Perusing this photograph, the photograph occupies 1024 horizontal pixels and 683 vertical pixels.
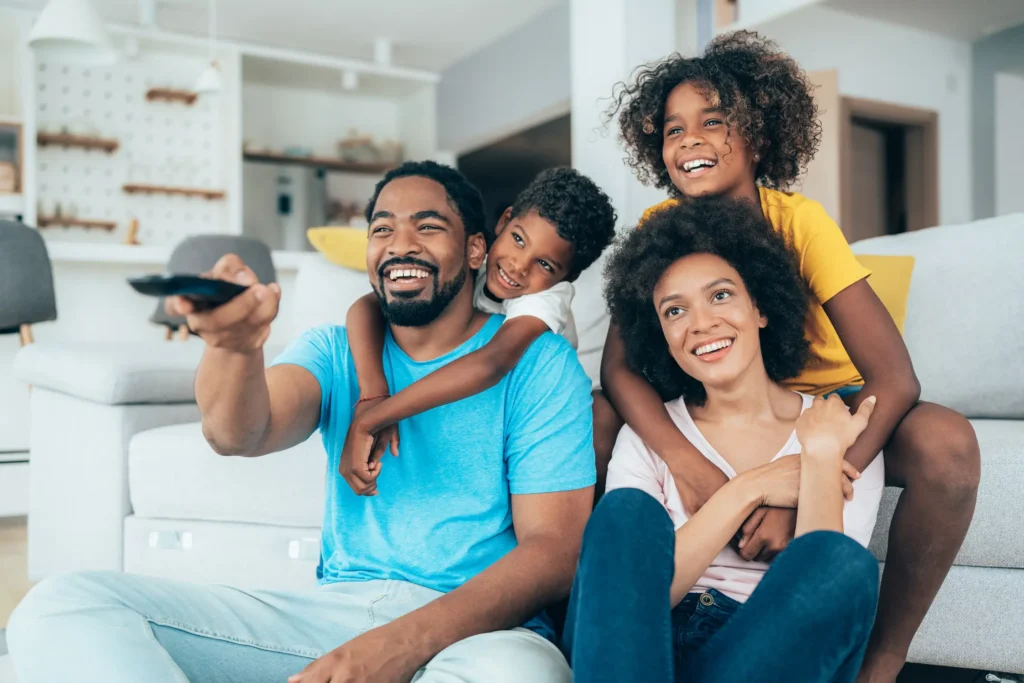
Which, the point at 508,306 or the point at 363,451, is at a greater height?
the point at 508,306

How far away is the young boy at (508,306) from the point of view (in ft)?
3.93

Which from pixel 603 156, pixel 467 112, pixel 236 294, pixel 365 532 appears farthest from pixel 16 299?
pixel 467 112

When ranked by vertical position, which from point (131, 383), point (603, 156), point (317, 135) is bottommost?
point (131, 383)

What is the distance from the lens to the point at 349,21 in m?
5.48

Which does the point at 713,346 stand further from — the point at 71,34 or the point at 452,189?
the point at 71,34

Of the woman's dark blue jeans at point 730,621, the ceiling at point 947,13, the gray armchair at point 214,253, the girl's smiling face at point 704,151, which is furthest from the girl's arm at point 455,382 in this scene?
the ceiling at point 947,13

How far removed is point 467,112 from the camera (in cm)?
642

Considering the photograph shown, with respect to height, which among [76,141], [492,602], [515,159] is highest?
[515,159]

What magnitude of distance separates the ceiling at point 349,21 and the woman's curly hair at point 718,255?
426 cm

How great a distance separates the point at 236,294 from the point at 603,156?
155cm

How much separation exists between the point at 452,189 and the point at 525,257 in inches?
6.6

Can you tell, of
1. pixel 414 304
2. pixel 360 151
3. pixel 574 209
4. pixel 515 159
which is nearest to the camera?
pixel 414 304

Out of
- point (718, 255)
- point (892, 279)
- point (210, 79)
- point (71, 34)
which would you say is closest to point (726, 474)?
point (718, 255)

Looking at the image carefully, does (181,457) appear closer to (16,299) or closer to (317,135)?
(16,299)
